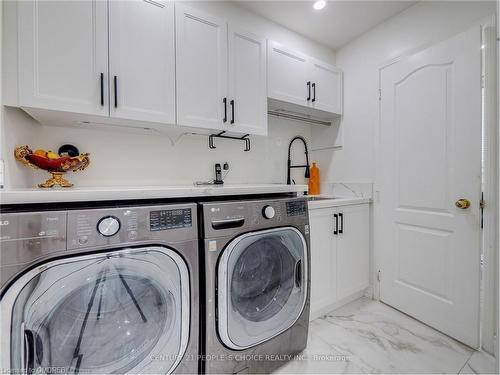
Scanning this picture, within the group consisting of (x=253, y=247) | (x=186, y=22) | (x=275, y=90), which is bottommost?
(x=253, y=247)

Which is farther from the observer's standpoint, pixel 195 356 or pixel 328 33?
pixel 328 33

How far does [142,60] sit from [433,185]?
2.21m

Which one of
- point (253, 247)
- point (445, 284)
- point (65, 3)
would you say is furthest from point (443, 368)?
point (65, 3)

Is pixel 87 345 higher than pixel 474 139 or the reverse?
the reverse

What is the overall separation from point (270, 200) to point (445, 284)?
5.00ft

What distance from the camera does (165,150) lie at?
1794 millimetres

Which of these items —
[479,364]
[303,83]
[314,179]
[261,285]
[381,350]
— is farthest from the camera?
[314,179]

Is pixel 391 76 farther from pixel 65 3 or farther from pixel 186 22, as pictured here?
pixel 65 3

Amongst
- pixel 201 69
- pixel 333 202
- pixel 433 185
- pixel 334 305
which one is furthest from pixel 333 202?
pixel 201 69

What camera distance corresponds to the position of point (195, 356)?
1060mm

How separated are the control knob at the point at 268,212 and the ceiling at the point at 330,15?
1.78 metres

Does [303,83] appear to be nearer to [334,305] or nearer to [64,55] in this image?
[64,55]

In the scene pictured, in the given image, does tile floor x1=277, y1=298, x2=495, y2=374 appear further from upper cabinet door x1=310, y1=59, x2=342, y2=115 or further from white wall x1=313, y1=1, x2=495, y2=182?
upper cabinet door x1=310, y1=59, x2=342, y2=115

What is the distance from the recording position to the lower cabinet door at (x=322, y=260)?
1748 millimetres
